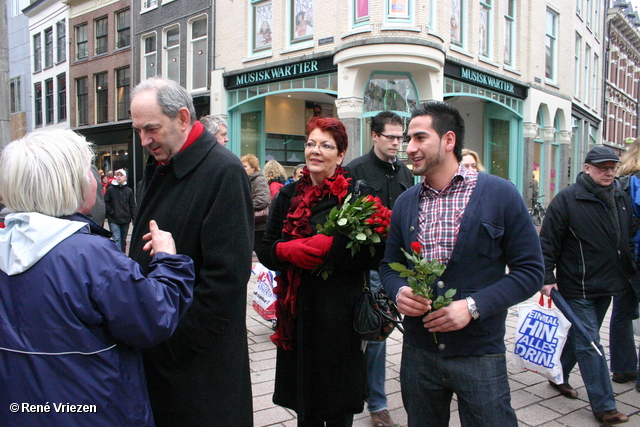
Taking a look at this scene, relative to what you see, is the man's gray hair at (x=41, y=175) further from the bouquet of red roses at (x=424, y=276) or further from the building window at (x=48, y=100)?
the building window at (x=48, y=100)

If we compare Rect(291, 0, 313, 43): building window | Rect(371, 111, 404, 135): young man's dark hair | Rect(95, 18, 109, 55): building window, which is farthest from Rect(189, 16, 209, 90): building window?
Rect(371, 111, 404, 135): young man's dark hair

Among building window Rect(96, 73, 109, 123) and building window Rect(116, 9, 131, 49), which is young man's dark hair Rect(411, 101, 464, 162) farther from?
building window Rect(96, 73, 109, 123)

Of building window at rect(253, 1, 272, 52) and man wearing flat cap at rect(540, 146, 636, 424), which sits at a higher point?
building window at rect(253, 1, 272, 52)

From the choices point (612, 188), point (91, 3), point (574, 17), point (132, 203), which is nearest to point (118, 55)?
point (91, 3)

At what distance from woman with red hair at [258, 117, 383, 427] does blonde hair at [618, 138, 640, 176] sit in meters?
2.72

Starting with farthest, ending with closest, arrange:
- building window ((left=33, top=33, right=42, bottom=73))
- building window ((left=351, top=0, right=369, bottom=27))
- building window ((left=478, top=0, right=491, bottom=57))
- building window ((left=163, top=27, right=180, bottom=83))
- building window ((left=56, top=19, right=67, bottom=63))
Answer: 1. building window ((left=33, top=33, right=42, bottom=73))
2. building window ((left=56, top=19, right=67, bottom=63))
3. building window ((left=163, top=27, right=180, bottom=83))
4. building window ((left=478, top=0, right=491, bottom=57))
5. building window ((left=351, top=0, right=369, bottom=27))

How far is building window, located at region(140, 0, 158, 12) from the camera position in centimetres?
1900

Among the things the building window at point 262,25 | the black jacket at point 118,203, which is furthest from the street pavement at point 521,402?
the building window at point 262,25

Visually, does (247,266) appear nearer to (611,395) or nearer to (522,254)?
(522,254)

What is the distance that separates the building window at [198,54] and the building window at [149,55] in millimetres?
2526

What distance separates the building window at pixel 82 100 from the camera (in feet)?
74.0

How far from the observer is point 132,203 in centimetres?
1017

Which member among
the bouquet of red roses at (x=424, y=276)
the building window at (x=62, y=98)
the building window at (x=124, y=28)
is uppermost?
the building window at (x=124, y=28)

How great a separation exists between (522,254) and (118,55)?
22.0 meters
